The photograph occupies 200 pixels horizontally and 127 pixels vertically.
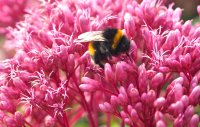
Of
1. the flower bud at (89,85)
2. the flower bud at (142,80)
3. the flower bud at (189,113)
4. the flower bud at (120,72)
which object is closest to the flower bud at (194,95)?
the flower bud at (189,113)

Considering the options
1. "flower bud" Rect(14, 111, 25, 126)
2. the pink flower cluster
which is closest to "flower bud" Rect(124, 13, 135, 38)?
the pink flower cluster

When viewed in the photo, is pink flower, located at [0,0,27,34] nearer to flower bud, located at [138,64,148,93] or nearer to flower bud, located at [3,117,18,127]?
flower bud, located at [3,117,18,127]

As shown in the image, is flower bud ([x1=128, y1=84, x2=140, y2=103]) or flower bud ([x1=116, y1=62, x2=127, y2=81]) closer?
flower bud ([x1=128, y1=84, x2=140, y2=103])

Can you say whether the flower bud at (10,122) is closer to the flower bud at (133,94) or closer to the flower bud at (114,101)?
the flower bud at (114,101)

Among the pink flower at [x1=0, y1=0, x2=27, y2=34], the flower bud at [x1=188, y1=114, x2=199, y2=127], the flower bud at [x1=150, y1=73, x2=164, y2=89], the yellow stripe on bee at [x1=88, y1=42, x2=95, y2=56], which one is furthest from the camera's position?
the pink flower at [x1=0, y1=0, x2=27, y2=34]

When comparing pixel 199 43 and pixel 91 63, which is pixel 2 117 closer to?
pixel 91 63

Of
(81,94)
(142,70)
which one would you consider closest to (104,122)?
(81,94)

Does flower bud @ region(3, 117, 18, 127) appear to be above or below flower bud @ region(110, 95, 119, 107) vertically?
above
